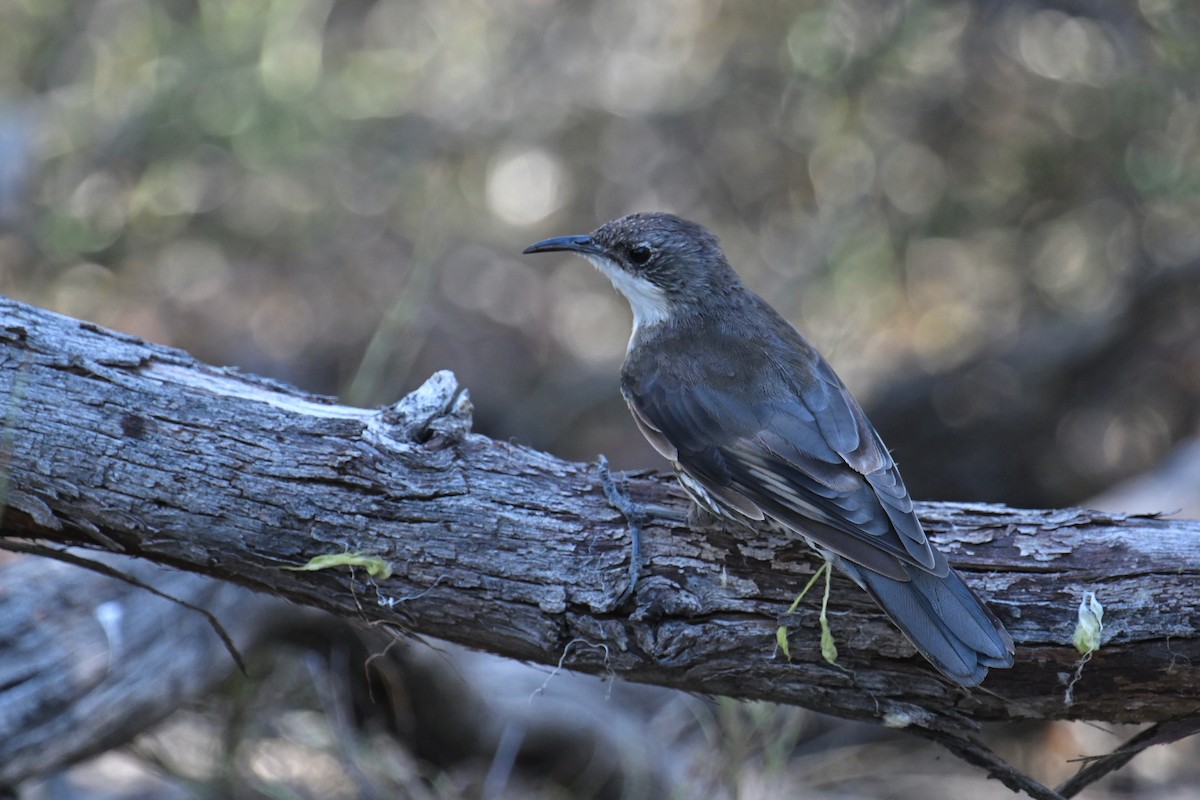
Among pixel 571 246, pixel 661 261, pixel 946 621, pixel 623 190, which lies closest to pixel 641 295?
pixel 661 261

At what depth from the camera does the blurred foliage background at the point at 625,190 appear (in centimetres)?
689

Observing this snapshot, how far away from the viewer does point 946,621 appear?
9.19 ft

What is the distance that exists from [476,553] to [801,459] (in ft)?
3.56

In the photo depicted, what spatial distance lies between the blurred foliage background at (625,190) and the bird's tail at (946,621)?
3.94 metres

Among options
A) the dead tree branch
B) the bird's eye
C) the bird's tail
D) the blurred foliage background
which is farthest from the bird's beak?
the blurred foliage background

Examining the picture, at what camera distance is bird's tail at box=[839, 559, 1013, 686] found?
2764mm

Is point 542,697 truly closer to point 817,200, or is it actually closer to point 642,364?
point 642,364

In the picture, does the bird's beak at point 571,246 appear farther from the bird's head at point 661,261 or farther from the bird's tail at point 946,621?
the bird's tail at point 946,621

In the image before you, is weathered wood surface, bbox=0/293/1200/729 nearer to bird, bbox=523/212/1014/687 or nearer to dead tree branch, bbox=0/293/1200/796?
dead tree branch, bbox=0/293/1200/796

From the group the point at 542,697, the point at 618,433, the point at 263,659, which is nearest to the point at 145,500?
the point at 263,659

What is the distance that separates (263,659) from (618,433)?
130 inches

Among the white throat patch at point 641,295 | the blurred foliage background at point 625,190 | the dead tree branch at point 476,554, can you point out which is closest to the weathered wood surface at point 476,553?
the dead tree branch at point 476,554

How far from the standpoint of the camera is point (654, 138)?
8578 millimetres

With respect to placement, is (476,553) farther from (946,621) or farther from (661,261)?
(661,261)
